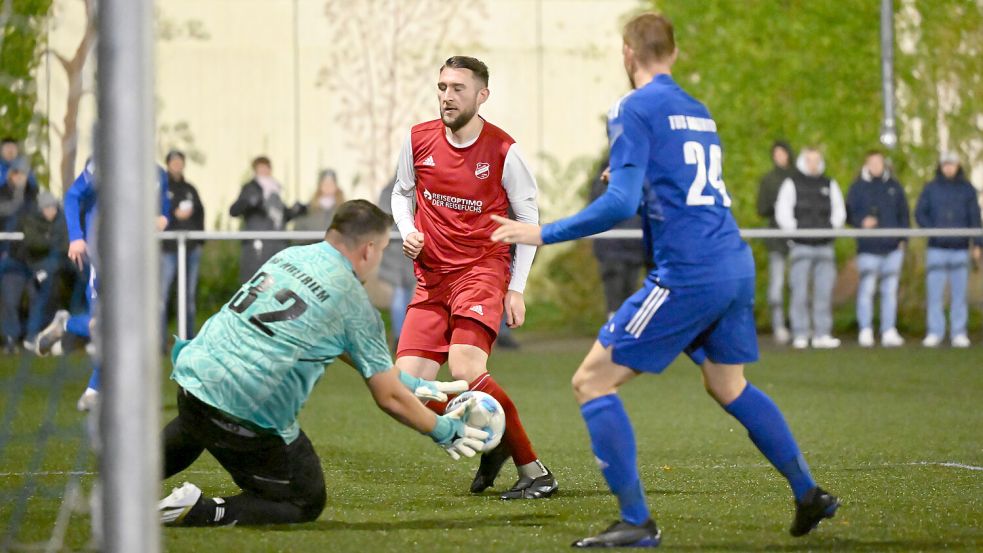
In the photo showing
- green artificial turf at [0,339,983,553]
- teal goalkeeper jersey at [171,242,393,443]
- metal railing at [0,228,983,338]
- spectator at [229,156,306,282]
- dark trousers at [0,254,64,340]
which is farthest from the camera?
spectator at [229,156,306,282]

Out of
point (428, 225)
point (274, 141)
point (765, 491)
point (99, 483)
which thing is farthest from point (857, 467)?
point (274, 141)

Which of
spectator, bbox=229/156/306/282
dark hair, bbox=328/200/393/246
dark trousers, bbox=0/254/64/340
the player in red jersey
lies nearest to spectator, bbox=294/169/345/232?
spectator, bbox=229/156/306/282

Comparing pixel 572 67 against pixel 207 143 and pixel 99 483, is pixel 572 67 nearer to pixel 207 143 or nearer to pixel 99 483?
pixel 207 143

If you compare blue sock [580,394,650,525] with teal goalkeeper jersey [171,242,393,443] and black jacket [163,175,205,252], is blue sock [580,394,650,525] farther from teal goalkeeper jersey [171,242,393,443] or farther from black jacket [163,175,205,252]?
black jacket [163,175,205,252]

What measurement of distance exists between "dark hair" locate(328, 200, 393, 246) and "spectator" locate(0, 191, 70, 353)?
20.9ft

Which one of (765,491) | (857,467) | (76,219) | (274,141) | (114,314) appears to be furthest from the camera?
(274,141)

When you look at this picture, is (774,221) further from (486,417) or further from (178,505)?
(178,505)

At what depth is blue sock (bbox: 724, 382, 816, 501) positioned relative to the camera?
5.02 meters

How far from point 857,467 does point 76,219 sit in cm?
449

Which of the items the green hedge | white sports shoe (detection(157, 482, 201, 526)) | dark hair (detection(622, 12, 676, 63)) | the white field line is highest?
the green hedge

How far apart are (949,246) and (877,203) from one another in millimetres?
891

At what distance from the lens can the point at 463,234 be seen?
21.0 ft

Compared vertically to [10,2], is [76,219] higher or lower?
lower

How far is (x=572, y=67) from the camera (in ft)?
62.1
